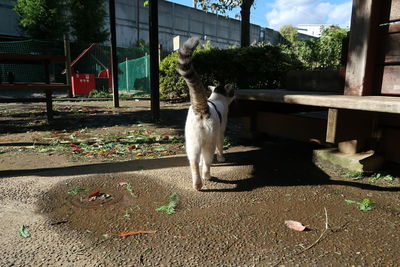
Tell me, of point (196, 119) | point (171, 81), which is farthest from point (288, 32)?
point (196, 119)

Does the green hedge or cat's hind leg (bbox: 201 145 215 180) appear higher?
the green hedge

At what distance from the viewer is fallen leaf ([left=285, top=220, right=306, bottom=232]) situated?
234 centimetres

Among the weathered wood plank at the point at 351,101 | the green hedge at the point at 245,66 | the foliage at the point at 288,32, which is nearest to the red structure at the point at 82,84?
the green hedge at the point at 245,66

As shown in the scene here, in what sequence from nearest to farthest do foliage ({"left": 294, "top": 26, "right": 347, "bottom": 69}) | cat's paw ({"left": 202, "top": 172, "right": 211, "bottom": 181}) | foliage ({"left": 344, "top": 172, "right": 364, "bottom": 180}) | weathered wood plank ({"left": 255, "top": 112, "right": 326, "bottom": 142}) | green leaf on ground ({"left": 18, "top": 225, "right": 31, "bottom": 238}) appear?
green leaf on ground ({"left": 18, "top": 225, "right": 31, "bottom": 238}) < cat's paw ({"left": 202, "top": 172, "right": 211, "bottom": 181}) < foliage ({"left": 344, "top": 172, "right": 364, "bottom": 180}) < weathered wood plank ({"left": 255, "top": 112, "right": 326, "bottom": 142}) < foliage ({"left": 294, "top": 26, "right": 347, "bottom": 69})

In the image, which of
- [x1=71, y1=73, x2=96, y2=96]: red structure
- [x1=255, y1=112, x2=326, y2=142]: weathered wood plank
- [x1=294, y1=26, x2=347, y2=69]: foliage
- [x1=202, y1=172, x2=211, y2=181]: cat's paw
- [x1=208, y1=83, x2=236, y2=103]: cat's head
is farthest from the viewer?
[x1=71, y1=73, x2=96, y2=96]: red structure

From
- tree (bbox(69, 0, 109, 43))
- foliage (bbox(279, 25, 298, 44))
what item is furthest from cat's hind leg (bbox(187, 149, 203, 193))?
foliage (bbox(279, 25, 298, 44))

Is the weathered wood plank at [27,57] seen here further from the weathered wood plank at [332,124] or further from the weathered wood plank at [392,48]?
the weathered wood plank at [392,48]

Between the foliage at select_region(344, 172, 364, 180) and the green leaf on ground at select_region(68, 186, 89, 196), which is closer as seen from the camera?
the green leaf on ground at select_region(68, 186, 89, 196)

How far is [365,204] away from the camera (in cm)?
277

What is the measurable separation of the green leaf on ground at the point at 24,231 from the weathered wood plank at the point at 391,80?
3.68 meters

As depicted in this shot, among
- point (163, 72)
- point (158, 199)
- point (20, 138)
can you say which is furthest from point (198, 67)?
point (158, 199)

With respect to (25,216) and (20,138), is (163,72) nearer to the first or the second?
(20,138)

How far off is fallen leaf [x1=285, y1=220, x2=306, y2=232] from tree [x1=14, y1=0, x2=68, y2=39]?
18.1 m

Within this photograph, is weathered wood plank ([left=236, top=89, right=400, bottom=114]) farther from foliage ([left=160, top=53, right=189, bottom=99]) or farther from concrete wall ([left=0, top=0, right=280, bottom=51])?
concrete wall ([left=0, top=0, right=280, bottom=51])
